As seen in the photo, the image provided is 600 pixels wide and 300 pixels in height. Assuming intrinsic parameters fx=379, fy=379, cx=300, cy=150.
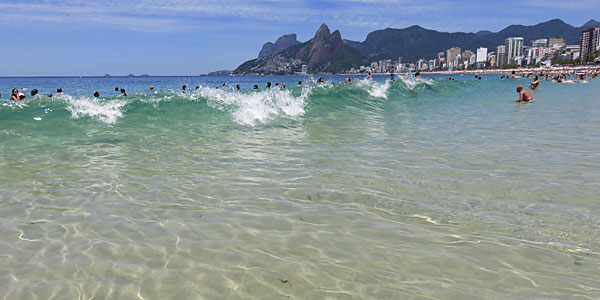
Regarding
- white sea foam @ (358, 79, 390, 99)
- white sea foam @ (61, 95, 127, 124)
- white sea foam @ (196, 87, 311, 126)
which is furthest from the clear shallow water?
white sea foam @ (358, 79, 390, 99)

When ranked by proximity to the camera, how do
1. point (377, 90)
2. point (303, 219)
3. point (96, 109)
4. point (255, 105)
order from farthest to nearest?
1. point (377, 90)
2. point (255, 105)
3. point (96, 109)
4. point (303, 219)

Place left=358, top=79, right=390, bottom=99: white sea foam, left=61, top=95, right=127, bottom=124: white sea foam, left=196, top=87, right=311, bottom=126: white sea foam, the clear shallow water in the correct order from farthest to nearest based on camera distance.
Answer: left=358, top=79, right=390, bottom=99: white sea foam, left=196, top=87, right=311, bottom=126: white sea foam, left=61, top=95, right=127, bottom=124: white sea foam, the clear shallow water

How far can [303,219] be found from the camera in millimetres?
4191

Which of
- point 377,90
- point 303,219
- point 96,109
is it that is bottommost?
point 303,219

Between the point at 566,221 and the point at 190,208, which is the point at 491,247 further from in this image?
the point at 190,208

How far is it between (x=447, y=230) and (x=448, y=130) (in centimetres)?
808

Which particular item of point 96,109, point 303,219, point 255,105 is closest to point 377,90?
point 255,105

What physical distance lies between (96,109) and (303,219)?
39.9ft

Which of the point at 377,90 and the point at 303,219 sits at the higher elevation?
the point at 377,90

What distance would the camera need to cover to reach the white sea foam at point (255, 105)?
14930mm

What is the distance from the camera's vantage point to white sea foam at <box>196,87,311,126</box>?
588 inches

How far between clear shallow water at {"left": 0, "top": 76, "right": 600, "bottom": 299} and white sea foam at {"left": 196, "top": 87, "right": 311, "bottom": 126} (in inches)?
216

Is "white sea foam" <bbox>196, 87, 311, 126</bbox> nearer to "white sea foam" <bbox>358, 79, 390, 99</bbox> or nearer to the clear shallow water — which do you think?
the clear shallow water

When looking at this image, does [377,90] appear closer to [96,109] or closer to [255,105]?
[255,105]
